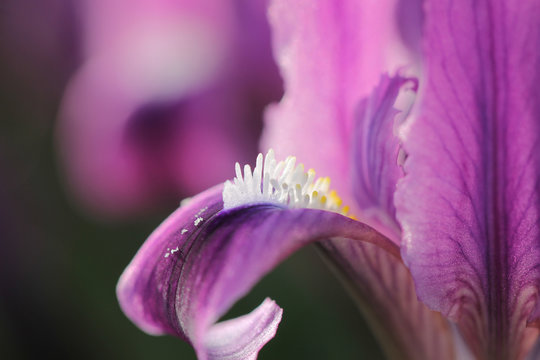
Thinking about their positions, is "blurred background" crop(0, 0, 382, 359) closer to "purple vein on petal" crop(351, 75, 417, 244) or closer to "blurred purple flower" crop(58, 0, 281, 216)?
"blurred purple flower" crop(58, 0, 281, 216)

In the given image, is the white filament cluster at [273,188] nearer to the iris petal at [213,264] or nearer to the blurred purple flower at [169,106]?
the iris petal at [213,264]

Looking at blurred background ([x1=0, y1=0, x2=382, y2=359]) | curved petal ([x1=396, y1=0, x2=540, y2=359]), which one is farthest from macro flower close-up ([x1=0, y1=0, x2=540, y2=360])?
blurred background ([x1=0, y1=0, x2=382, y2=359])

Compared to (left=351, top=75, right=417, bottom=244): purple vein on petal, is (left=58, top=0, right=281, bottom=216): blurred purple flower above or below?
above

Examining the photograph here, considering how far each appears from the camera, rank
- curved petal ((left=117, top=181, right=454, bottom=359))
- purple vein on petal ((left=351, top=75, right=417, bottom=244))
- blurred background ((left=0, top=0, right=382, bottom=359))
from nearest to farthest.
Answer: curved petal ((left=117, top=181, right=454, bottom=359))
purple vein on petal ((left=351, top=75, right=417, bottom=244))
blurred background ((left=0, top=0, right=382, bottom=359))

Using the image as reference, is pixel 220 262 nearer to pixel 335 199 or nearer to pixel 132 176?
pixel 335 199

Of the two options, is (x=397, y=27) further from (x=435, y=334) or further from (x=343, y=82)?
(x=435, y=334)

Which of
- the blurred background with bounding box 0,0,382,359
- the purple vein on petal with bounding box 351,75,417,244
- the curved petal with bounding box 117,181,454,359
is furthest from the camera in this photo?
the blurred background with bounding box 0,0,382,359

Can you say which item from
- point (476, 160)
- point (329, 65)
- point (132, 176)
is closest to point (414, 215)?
point (476, 160)
